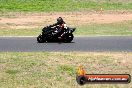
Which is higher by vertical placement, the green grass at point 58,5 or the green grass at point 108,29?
the green grass at point 58,5

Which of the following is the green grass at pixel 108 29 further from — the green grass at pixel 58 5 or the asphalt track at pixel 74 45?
the green grass at pixel 58 5

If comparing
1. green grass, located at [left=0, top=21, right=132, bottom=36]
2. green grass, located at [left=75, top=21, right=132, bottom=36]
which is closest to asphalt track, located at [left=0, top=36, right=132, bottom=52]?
green grass, located at [left=0, top=21, right=132, bottom=36]

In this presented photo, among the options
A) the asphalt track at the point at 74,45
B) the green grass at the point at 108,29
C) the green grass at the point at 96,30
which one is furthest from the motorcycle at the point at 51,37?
the green grass at the point at 108,29

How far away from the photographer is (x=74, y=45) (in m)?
22.1

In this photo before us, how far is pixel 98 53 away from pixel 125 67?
3.67m

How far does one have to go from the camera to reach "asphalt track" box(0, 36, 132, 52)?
20.6m

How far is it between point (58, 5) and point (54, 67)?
106 feet

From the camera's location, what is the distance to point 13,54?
18281 millimetres

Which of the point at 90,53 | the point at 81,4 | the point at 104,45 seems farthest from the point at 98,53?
the point at 81,4

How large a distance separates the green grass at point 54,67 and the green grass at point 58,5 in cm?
2595

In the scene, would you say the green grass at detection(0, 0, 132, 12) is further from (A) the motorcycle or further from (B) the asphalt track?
(A) the motorcycle

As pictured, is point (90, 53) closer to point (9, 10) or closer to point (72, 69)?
point (72, 69)

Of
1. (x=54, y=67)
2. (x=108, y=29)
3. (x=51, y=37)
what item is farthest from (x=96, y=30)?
(x=54, y=67)

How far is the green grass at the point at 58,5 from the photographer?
44.7 meters
